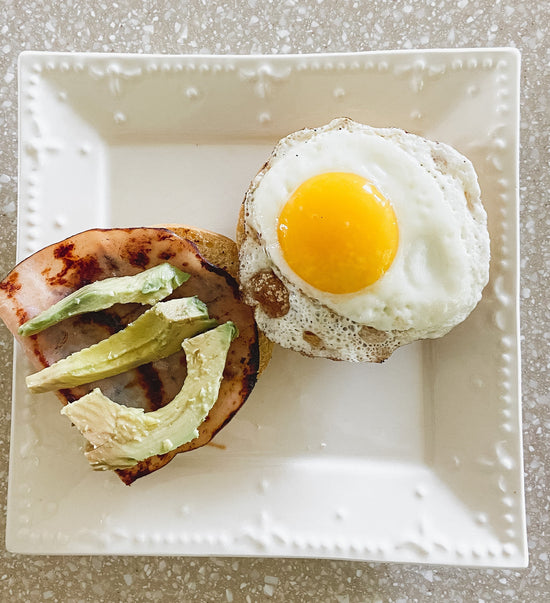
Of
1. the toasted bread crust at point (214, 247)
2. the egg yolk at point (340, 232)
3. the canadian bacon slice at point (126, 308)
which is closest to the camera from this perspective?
the egg yolk at point (340, 232)

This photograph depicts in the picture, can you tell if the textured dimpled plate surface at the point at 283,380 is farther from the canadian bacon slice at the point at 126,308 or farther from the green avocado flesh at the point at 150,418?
the green avocado flesh at the point at 150,418

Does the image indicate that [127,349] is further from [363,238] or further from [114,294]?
[363,238]

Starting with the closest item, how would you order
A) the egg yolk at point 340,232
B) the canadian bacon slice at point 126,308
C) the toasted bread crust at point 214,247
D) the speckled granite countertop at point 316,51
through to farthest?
the egg yolk at point 340,232
the canadian bacon slice at point 126,308
the toasted bread crust at point 214,247
the speckled granite countertop at point 316,51

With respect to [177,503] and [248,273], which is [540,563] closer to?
[177,503]

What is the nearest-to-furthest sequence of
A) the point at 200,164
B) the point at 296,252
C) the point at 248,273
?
the point at 296,252
the point at 248,273
the point at 200,164

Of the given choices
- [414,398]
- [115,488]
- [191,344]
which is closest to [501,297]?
[414,398]

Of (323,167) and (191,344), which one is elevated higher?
(323,167)

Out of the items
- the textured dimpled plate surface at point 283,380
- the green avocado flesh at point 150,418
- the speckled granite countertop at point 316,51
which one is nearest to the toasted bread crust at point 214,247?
the textured dimpled plate surface at point 283,380
